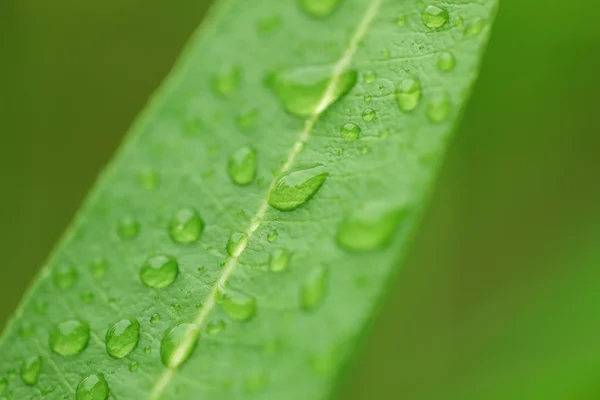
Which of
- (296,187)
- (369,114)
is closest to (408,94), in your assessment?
(369,114)

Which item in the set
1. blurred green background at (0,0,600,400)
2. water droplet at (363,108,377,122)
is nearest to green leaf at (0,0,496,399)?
water droplet at (363,108,377,122)

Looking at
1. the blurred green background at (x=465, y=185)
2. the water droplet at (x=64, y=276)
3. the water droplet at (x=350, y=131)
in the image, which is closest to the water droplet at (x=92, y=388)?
the water droplet at (x=64, y=276)

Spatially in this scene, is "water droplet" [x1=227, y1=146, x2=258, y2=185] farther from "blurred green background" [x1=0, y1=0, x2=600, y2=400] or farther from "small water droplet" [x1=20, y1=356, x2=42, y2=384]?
"blurred green background" [x1=0, y1=0, x2=600, y2=400]

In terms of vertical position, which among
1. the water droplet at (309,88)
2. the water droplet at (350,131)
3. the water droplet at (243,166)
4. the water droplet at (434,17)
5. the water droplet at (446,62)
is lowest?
the water droplet at (243,166)

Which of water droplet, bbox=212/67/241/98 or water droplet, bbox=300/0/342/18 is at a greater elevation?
water droplet, bbox=300/0/342/18

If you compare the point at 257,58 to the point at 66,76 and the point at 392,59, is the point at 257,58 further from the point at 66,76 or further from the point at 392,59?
the point at 66,76

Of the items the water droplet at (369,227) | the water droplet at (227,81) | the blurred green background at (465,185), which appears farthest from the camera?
the blurred green background at (465,185)

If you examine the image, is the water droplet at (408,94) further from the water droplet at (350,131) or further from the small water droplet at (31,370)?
the small water droplet at (31,370)
